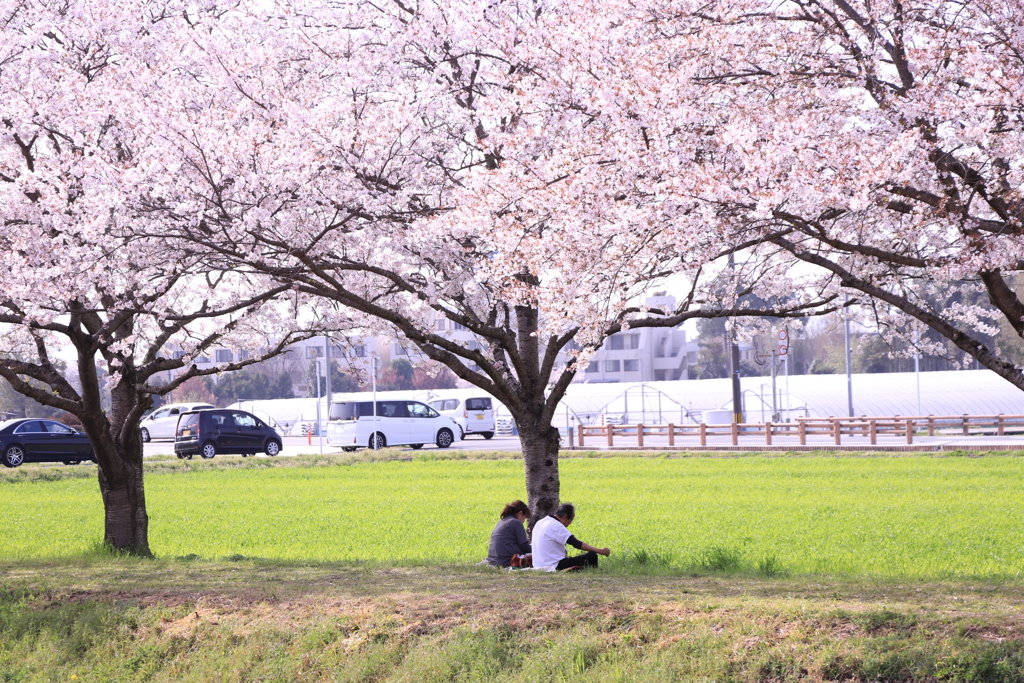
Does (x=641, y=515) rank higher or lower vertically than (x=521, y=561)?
lower

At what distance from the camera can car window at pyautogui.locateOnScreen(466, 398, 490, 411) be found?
174ft

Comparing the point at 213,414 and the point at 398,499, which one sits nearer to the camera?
the point at 398,499

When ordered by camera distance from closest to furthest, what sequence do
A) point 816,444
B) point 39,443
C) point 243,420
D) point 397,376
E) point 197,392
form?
point 39,443 → point 816,444 → point 243,420 → point 197,392 → point 397,376

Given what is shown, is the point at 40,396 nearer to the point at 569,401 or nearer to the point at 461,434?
the point at 461,434

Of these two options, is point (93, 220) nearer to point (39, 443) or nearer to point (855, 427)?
point (39, 443)

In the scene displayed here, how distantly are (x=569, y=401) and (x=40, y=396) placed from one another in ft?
162

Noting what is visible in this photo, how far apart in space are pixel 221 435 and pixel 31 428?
6925 mm

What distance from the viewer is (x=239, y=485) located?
92.3 feet

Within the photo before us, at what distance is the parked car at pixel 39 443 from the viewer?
1374 inches

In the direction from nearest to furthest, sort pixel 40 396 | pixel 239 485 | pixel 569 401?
pixel 40 396
pixel 239 485
pixel 569 401

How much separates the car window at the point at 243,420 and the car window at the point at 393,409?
5445 mm

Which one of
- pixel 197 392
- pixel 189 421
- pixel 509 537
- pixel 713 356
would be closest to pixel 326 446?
pixel 189 421

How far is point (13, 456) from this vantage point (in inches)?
1375

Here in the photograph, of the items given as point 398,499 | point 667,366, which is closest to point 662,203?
point 398,499
